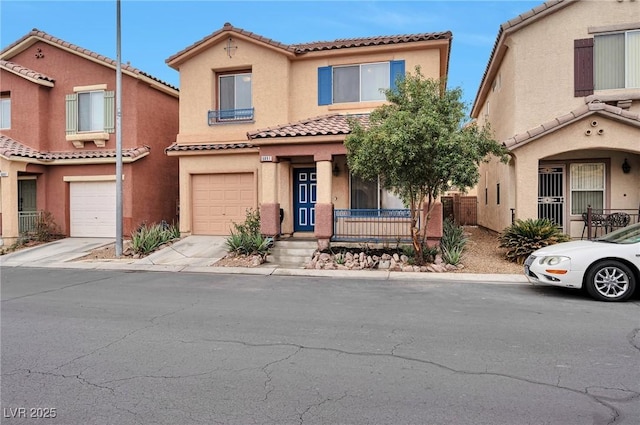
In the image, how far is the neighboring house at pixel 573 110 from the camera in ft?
40.2

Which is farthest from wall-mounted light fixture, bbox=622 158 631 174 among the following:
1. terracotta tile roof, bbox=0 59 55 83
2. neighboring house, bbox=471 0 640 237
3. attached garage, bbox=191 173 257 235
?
terracotta tile roof, bbox=0 59 55 83

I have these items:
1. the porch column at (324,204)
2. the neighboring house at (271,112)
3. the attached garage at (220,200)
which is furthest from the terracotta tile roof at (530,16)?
the attached garage at (220,200)

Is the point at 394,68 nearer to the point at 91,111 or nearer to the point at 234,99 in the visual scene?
the point at 234,99

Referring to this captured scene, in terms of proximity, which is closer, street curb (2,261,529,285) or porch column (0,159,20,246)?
street curb (2,261,529,285)

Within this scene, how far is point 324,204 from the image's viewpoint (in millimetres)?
13242

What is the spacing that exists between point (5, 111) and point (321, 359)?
20.1 m

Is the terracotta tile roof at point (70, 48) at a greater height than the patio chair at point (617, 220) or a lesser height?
greater

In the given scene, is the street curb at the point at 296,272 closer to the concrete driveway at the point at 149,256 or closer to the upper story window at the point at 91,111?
the concrete driveway at the point at 149,256

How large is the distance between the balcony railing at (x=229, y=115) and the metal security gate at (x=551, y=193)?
10399mm

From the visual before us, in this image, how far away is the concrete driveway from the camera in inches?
534

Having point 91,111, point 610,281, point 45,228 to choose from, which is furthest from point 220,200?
point 610,281

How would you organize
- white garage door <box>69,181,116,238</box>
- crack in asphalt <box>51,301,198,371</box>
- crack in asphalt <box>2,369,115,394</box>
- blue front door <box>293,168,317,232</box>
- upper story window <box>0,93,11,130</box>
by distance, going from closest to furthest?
crack in asphalt <box>2,369,115,394</box> → crack in asphalt <box>51,301,198,371</box> → blue front door <box>293,168,317,232</box> → white garage door <box>69,181,116,238</box> → upper story window <box>0,93,11,130</box>

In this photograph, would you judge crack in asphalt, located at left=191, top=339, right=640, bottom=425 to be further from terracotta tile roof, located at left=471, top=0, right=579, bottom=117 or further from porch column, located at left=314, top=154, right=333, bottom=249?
terracotta tile roof, located at left=471, top=0, right=579, bottom=117

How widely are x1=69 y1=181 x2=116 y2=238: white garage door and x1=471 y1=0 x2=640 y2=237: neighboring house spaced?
1502cm
